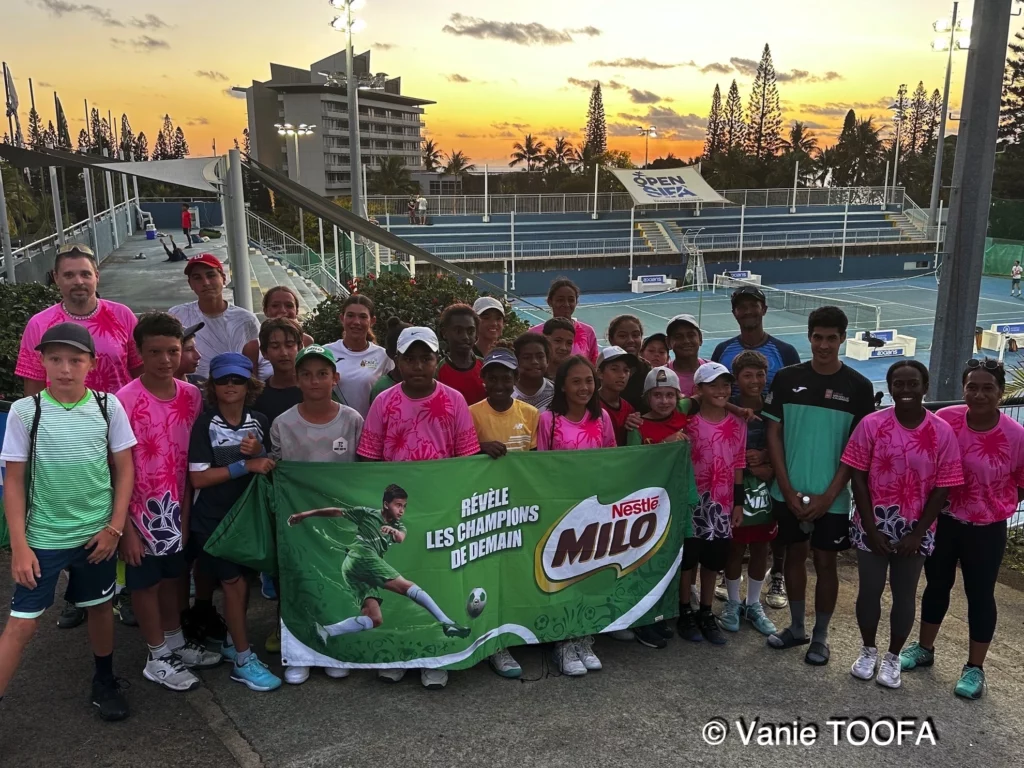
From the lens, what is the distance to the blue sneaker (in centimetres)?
384

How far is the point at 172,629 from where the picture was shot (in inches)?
157

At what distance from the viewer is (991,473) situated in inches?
153

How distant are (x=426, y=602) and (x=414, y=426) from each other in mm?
889

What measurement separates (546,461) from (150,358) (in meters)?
2.02

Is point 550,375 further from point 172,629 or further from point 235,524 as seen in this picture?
point 172,629

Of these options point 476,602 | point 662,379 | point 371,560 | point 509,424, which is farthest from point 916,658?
point 371,560

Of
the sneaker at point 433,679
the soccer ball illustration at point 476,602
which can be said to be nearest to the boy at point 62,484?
the sneaker at point 433,679

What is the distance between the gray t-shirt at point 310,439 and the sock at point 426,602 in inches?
29.4

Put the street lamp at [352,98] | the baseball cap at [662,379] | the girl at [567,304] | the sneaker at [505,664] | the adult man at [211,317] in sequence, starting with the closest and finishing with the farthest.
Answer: the sneaker at [505,664] → the baseball cap at [662,379] → the adult man at [211,317] → the girl at [567,304] → the street lamp at [352,98]

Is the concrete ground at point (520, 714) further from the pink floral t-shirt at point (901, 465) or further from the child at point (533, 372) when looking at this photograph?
the child at point (533, 372)

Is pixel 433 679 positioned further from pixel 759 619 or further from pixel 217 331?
pixel 217 331

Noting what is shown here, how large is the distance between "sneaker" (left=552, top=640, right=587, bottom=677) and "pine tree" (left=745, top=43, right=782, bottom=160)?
94656 millimetres

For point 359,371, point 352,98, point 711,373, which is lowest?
point 359,371

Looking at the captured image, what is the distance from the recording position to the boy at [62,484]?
10.8 ft
